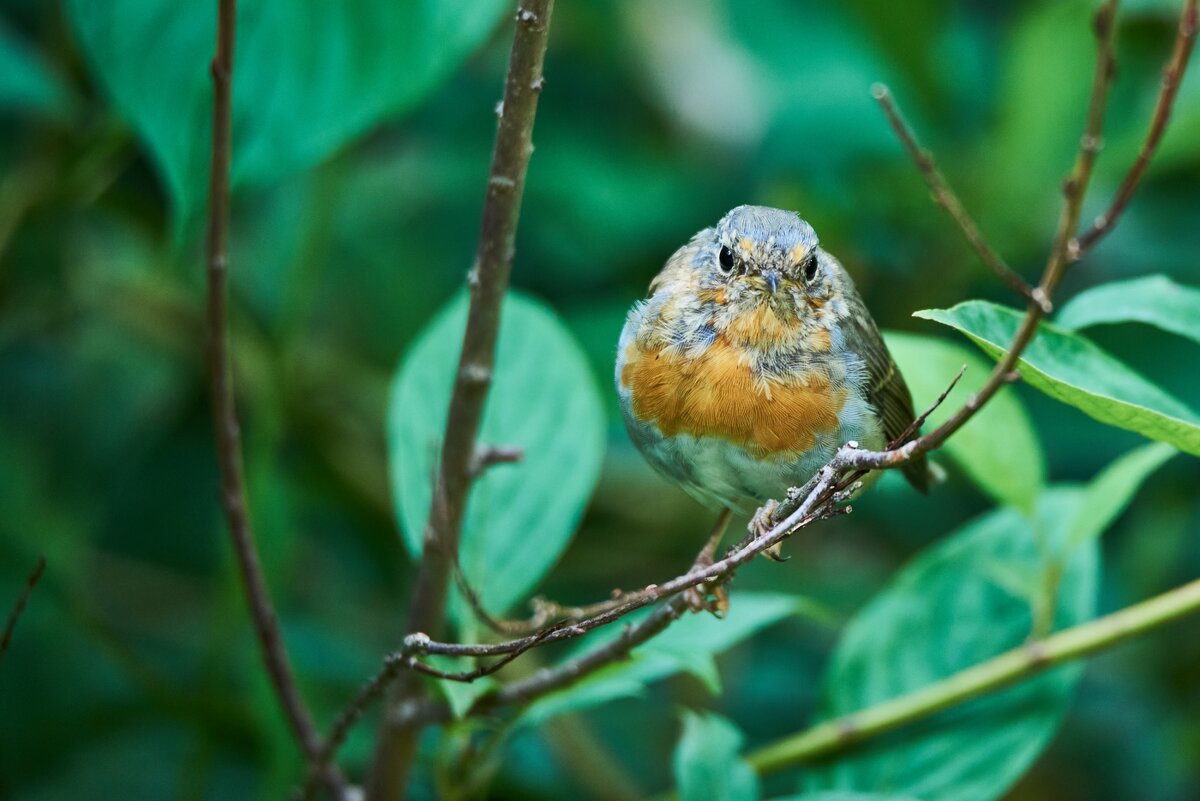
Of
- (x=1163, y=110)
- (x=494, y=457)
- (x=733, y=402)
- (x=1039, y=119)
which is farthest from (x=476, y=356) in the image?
(x=1039, y=119)

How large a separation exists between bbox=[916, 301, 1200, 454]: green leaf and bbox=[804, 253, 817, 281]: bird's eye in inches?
10.9

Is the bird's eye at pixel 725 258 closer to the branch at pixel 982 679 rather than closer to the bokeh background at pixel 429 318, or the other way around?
the branch at pixel 982 679

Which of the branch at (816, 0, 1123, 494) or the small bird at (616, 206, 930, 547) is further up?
the small bird at (616, 206, 930, 547)

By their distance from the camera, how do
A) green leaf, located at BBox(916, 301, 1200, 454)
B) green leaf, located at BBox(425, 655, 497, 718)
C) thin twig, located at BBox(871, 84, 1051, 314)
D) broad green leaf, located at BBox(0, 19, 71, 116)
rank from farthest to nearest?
broad green leaf, located at BBox(0, 19, 71, 116)
green leaf, located at BBox(425, 655, 497, 718)
green leaf, located at BBox(916, 301, 1200, 454)
thin twig, located at BBox(871, 84, 1051, 314)

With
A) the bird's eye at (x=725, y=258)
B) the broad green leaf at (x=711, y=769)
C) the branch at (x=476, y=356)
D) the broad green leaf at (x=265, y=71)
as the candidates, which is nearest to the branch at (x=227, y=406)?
the branch at (x=476, y=356)

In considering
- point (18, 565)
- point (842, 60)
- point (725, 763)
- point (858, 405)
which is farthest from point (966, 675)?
point (842, 60)

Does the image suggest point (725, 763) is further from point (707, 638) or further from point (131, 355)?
point (131, 355)

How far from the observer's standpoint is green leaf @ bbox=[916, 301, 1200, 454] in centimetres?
124

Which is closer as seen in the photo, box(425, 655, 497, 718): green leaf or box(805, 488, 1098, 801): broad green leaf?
box(425, 655, 497, 718): green leaf

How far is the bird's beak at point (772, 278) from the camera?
153 cm

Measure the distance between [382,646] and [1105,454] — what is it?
1.89 metres

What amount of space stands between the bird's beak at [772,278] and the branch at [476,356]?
32 centimetres

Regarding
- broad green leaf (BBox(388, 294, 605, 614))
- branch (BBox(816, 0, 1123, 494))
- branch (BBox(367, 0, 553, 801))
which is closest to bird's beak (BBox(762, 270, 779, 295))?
branch (BBox(367, 0, 553, 801))

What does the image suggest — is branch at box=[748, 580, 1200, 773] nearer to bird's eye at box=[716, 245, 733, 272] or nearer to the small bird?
the small bird
